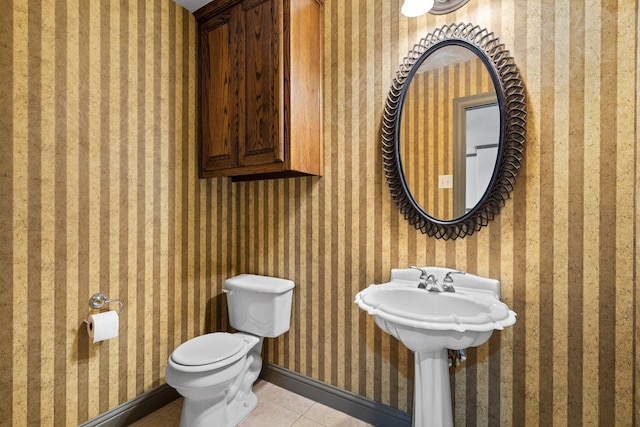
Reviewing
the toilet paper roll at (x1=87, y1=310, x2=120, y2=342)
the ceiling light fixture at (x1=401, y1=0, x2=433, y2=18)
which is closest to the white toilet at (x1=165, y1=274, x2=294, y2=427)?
the toilet paper roll at (x1=87, y1=310, x2=120, y2=342)

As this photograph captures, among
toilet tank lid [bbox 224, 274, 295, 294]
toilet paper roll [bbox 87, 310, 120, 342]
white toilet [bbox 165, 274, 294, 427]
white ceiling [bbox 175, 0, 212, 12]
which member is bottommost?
white toilet [bbox 165, 274, 294, 427]

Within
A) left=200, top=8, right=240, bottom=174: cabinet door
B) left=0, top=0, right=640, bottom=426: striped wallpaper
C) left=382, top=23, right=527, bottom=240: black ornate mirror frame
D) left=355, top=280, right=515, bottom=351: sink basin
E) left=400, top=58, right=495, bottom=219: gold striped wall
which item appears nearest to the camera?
left=355, top=280, right=515, bottom=351: sink basin

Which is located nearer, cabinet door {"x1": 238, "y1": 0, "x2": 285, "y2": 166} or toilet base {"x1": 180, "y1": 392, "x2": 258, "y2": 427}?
toilet base {"x1": 180, "y1": 392, "x2": 258, "y2": 427}

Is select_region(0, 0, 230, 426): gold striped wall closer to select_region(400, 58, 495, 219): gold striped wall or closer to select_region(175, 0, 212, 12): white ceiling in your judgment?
select_region(175, 0, 212, 12): white ceiling

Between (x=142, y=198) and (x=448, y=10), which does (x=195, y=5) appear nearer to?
(x=142, y=198)

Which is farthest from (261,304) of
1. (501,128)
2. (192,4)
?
(192,4)

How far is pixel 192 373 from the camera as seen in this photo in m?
1.36

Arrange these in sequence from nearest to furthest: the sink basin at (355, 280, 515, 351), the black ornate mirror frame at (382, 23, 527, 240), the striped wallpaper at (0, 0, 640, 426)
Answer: the sink basin at (355, 280, 515, 351)
the striped wallpaper at (0, 0, 640, 426)
the black ornate mirror frame at (382, 23, 527, 240)

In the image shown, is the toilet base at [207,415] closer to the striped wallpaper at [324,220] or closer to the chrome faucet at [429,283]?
the striped wallpaper at [324,220]

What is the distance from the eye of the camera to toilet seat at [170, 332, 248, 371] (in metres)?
1.40

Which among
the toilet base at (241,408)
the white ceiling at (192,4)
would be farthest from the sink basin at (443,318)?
the white ceiling at (192,4)

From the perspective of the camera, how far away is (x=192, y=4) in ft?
6.16

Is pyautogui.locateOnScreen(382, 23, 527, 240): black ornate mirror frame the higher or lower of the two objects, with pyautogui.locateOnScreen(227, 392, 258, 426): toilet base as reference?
higher

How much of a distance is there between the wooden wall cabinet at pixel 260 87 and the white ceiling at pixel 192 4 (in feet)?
0.10
